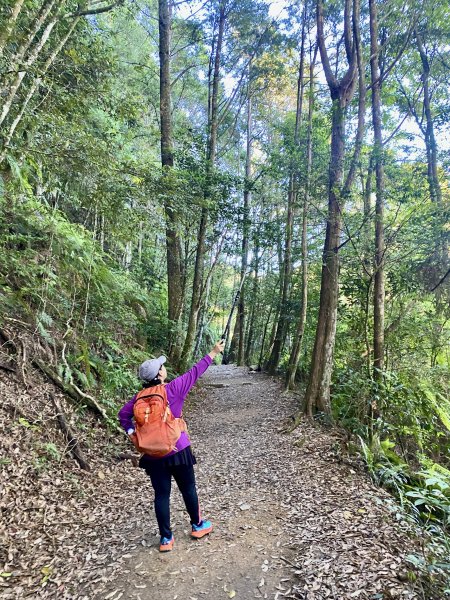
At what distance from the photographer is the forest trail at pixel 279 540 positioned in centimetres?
282

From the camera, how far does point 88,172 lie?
236 inches

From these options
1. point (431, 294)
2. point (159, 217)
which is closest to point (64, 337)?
point (159, 217)

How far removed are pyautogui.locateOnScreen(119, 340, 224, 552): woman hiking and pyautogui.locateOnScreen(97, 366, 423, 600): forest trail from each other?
1.17 feet

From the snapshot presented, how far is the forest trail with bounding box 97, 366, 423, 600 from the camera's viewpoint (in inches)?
111

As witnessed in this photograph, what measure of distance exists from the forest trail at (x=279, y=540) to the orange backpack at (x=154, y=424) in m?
1.03

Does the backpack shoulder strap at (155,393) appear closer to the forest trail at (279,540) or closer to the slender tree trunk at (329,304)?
the forest trail at (279,540)

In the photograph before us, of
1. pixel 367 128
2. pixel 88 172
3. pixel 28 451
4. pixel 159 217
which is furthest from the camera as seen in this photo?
pixel 367 128

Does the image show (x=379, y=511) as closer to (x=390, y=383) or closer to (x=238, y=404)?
(x=390, y=383)

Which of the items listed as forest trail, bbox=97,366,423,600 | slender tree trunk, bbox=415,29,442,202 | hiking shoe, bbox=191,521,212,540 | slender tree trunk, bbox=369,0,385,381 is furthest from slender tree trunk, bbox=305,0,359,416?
slender tree trunk, bbox=415,29,442,202

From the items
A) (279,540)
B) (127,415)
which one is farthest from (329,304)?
(127,415)

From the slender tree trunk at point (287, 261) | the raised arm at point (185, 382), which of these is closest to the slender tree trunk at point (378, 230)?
the slender tree trunk at point (287, 261)

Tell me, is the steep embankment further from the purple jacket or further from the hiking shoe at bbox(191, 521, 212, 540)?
the purple jacket

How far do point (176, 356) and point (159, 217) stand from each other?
4.32 metres

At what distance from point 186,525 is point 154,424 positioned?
60.0 inches
